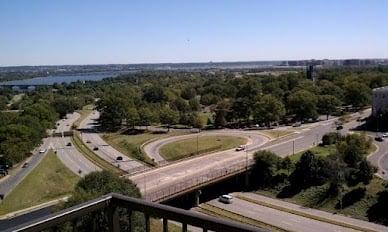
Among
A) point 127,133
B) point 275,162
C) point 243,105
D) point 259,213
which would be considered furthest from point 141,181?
point 243,105

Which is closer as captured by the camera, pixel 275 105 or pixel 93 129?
pixel 275 105

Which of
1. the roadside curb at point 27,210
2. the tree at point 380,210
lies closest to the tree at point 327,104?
the tree at point 380,210

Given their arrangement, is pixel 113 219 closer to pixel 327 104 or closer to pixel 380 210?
pixel 380 210

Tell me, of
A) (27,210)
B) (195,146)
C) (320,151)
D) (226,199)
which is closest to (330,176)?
(226,199)

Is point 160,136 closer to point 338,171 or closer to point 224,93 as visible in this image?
point 338,171

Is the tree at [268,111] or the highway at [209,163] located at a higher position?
the tree at [268,111]

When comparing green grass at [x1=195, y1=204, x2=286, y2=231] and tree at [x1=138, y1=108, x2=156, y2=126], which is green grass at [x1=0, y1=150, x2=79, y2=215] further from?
tree at [x1=138, y1=108, x2=156, y2=126]

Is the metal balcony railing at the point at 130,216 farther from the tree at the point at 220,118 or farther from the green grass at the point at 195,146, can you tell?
the tree at the point at 220,118
